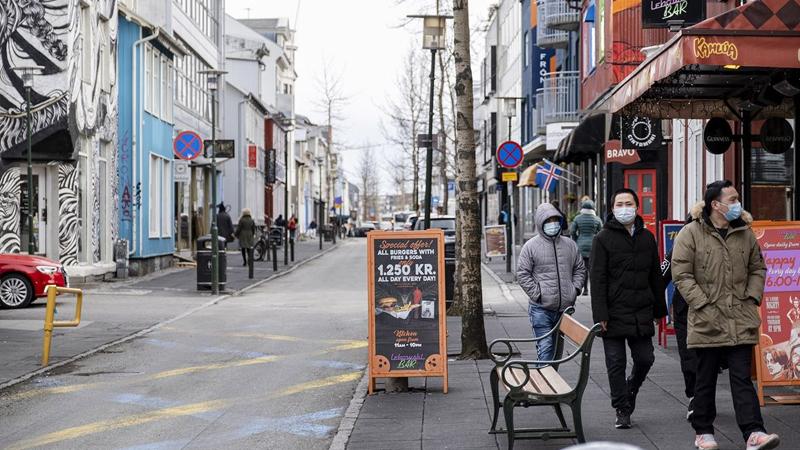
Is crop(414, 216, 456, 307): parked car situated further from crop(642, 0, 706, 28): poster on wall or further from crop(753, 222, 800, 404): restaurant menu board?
crop(753, 222, 800, 404): restaurant menu board

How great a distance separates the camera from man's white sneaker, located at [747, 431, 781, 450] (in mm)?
7676

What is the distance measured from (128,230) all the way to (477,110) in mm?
61367

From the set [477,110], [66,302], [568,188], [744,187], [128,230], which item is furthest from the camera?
[477,110]

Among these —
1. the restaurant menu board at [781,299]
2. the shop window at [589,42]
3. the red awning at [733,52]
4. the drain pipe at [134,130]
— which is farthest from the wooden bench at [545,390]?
the drain pipe at [134,130]

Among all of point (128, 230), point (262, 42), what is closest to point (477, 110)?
point (262, 42)

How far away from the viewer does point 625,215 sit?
30.2 ft

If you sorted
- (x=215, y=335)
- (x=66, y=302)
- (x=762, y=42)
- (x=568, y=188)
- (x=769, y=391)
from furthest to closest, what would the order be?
1. (x=568, y=188)
2. (x=66, y=302)
3. (x=215, y=335)
4. (x=769, y=391)
5. (x=762, y=42)

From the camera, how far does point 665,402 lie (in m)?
10.6

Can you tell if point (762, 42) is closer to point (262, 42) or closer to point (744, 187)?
point (744, 187)

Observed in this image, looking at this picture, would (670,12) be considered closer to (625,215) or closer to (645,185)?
(625,215)

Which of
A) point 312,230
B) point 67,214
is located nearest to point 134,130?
point 67,214

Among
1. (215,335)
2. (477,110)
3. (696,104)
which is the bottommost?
(215,335)

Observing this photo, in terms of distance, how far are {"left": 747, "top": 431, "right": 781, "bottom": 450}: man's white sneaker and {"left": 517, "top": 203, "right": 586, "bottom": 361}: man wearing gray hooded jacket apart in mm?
2710

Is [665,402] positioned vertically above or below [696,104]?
below
